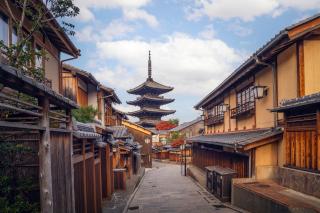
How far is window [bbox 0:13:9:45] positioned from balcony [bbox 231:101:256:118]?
13.1 m

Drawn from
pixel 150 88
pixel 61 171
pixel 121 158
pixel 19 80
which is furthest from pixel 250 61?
pixel 150 88

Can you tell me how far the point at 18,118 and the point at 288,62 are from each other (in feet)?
37.1

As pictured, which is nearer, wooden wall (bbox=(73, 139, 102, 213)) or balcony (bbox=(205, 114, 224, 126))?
wooden wall (bbox=(73, 139, 102, 213))

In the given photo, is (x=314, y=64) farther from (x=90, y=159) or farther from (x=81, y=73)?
(x=81, y=73)

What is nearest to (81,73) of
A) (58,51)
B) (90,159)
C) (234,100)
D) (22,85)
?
(58,51)

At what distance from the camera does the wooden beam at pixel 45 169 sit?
5.28m

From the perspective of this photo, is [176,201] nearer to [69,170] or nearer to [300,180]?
[300,180]

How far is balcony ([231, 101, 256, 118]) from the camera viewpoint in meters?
17.6

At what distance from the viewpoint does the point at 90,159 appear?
10.8 m

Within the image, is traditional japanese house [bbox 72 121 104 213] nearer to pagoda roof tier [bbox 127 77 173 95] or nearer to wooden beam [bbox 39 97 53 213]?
wooden beam [bbox 39 97 53 213]

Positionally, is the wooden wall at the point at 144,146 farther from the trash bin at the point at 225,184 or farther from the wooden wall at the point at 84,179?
the wooden wall at the point at 84,179

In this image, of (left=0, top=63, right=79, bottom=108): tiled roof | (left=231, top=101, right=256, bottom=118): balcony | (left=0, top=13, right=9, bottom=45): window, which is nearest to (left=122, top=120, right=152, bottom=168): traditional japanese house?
(left=231, top=101, right=256, bottom=118): balcony

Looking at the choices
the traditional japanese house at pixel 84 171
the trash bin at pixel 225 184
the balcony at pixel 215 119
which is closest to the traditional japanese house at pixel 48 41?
the traditional japanese house at pixel 84 171

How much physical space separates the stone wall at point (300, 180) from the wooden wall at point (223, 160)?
8.99ft
